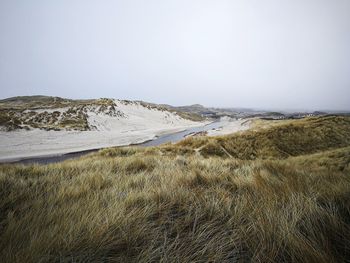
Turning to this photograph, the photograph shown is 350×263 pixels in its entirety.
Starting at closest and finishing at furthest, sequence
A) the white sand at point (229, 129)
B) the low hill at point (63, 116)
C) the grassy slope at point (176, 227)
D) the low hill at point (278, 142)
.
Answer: the grassy slope at point (176, 227) < the low hill at point (278, 142) < the low hill at point (63, 116) < the white sand at point (229, 129)

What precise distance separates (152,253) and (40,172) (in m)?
3.38

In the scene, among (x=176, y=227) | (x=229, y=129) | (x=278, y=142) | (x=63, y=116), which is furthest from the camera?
(x=63, y=116)

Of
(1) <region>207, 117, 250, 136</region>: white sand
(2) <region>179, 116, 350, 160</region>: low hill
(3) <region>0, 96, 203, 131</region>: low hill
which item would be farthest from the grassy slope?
(3) <region>0, 96, 203, 131</region>: low hill

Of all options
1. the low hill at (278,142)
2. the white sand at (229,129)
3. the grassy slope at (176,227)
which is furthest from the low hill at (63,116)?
the grassy slope at (176,227)

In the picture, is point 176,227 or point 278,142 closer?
point 176,227

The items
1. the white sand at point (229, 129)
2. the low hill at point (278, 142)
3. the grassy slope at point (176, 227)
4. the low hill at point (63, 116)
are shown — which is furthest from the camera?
the white sand at point (229, 129)

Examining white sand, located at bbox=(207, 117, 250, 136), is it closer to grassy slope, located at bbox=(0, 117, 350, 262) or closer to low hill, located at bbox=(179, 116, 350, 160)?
low hill, located at bbox=(179, 116, 350, 160)

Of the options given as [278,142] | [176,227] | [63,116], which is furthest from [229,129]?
[176,227]

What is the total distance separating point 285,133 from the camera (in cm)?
1426

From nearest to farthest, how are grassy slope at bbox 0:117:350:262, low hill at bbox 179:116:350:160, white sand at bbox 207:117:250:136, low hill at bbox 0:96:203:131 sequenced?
1. grassy slope at bbox 0:117:350:262
2. low hill at bbox 179:116:350:160
3. low hill at bbox 0:96:203:131
4. white sand at bbox 207:117:250:136

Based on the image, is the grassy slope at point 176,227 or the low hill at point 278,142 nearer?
the grassy slope at point 176,227

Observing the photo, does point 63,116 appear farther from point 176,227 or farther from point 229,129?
point 176,227

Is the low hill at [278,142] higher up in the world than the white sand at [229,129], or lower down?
higher up

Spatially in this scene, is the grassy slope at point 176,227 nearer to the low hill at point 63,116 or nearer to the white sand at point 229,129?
the white sand at point 229,129
